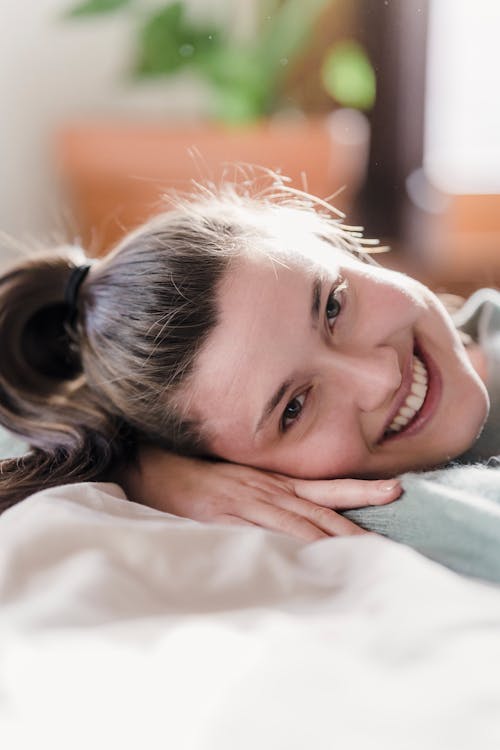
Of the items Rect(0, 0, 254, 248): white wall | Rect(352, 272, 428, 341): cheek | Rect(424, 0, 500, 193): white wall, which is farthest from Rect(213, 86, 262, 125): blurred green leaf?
Rect(352, 272, 428, 341): cheek

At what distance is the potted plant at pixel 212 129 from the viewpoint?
70.5 inches

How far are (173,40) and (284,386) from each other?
1.62m

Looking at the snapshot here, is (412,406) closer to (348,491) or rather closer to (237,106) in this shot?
(348,491)

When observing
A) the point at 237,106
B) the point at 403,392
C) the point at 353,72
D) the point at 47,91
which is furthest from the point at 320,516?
the point at 47,91

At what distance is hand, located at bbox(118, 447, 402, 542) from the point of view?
65cm

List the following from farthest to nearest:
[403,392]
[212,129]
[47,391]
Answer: [212,129] → [47,391] → [403,392]

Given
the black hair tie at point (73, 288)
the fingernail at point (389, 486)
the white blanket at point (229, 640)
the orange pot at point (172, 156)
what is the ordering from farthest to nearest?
1. the orange pot at point (172, 156)
2. the black hair tie at point (73, 288)
3. the fingernail at point (389, 486)
4. the white blanket at point (229, 640)

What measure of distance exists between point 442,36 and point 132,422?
0.94 m

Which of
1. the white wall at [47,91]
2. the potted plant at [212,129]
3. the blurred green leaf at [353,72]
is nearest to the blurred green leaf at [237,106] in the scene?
the potted plant at [212,129]

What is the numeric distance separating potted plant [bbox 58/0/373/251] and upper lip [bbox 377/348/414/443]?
91 cm

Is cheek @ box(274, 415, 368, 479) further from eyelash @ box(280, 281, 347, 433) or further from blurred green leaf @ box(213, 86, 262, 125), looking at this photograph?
blurred green leaf @ box(213, 86, 262, 125)

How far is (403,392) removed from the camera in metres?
0.74

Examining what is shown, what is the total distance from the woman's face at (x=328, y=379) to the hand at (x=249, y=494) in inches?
1.2

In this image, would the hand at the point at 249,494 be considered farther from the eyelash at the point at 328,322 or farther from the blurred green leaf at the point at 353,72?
the blurred green leaf at the point at 353,72
